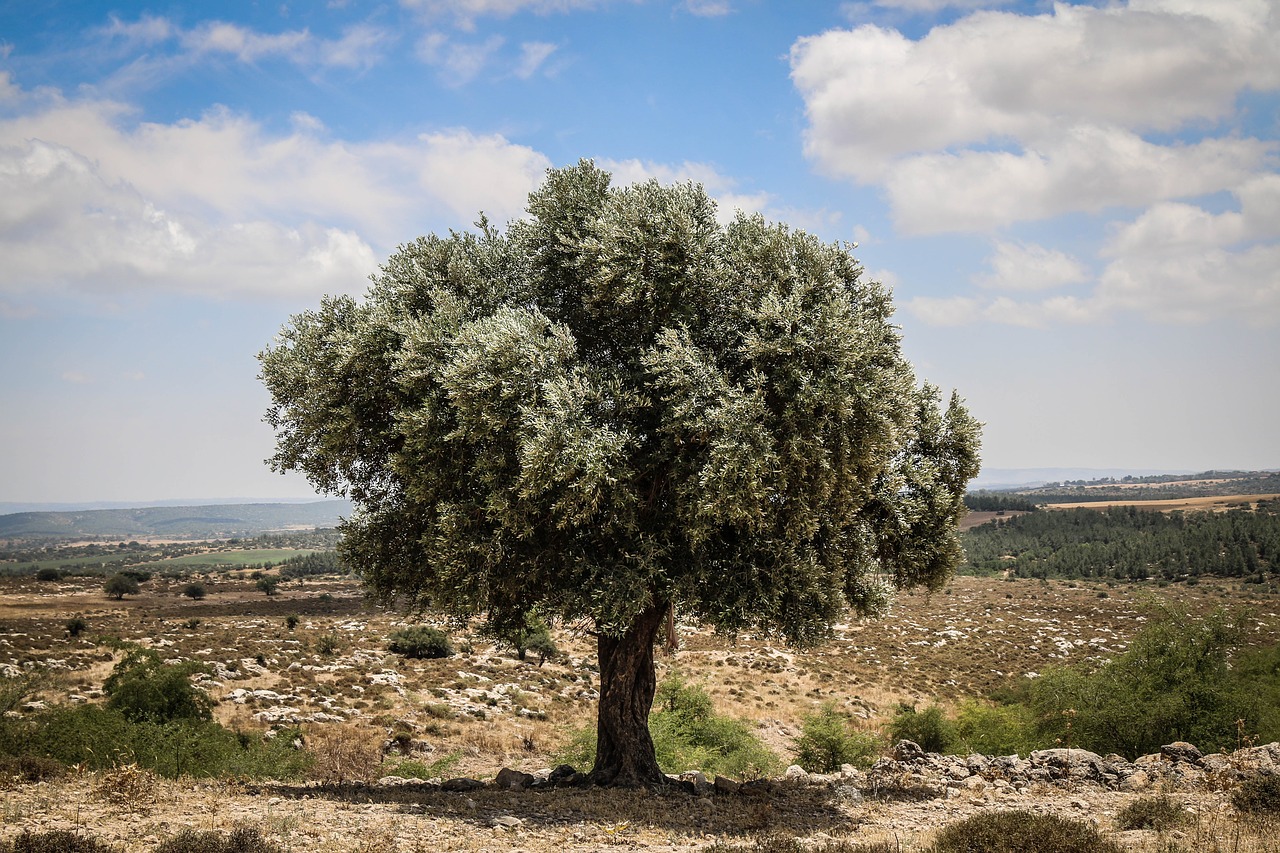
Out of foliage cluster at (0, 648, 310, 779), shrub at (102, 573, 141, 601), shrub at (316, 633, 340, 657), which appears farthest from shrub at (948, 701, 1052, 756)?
shrub at (102, 573, 141, 601)

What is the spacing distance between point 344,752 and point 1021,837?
2242 centimetres

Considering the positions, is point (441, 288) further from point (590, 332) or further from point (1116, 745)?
point (1116, 745)

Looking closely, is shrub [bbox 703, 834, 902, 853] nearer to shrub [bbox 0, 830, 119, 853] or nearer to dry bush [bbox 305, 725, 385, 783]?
shrub [bbox 0, 830, 119, 853]

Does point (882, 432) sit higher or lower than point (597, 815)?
higher

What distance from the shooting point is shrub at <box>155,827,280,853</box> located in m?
9.50

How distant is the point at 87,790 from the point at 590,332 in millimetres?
13363

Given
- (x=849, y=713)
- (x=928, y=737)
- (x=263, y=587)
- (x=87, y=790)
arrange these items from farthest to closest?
(x=263, y=587) → (x=849, y=713) → (x=928, y=737) → (x=87, y=790)

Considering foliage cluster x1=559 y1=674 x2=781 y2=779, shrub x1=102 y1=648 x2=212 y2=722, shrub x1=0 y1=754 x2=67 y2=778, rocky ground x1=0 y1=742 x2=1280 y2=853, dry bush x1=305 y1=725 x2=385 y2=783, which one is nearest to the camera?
rocky ground x1=0 y1=742 x2=1280 y2=853

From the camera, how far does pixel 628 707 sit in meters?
17.5

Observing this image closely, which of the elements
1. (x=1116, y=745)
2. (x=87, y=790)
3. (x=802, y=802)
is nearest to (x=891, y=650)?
(x=1116, y=745)

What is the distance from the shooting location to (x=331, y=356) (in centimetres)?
1678

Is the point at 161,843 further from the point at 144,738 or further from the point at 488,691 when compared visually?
the point at 488,691

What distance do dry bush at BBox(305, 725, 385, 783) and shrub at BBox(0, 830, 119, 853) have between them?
31.9 feet

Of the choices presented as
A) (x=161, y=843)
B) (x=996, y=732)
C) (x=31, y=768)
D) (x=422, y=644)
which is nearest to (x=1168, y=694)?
(x=996, y=732)
